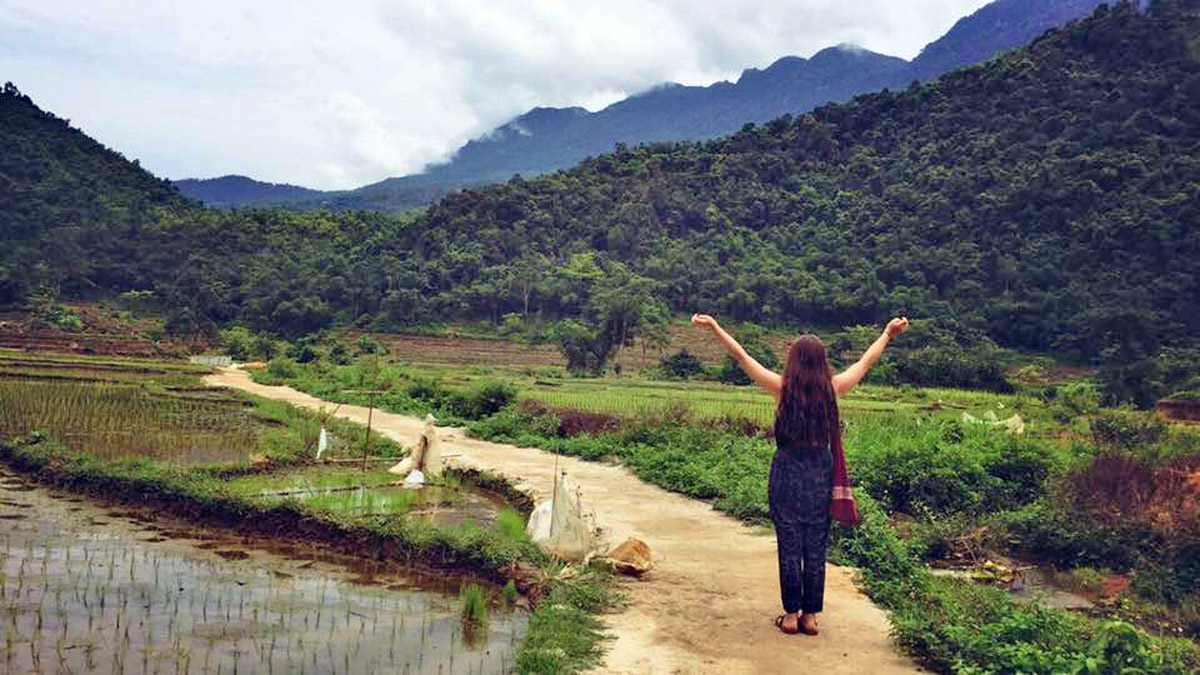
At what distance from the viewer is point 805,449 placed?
218 inches

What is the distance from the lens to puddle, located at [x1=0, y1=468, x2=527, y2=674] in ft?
19.0

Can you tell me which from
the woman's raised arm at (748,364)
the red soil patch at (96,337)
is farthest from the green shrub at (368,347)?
the woman's raised arm at (748,364)

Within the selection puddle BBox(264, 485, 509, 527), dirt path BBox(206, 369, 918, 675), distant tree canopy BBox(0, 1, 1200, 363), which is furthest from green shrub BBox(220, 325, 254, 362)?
dirt path BBox(206, 369, 918, 675)

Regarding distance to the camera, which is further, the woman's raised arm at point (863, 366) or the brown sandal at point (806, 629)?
the brown sandal at point (806, 629)

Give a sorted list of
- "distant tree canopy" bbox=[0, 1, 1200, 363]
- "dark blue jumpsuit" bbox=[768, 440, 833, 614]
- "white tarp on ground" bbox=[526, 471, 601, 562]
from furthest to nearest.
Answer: "distant tree canopy" bbox=[0, 1, 1200, 363] < "white tarp on ground" bbox=[526, 471, 601, 562] < "dark blue jumpsuit" bbox=[768, 440, 833, 614]

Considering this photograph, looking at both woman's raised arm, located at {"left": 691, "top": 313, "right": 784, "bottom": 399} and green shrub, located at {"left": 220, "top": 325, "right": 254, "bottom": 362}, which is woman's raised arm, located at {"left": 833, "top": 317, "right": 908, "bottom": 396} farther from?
green shrub, located at {"left": 220, "top": 325, "right": 254, "bottom": 362}

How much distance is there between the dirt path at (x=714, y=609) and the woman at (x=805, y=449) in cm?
45

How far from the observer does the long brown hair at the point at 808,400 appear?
546cm

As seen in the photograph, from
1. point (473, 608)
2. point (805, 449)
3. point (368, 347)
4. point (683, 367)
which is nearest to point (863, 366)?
point (805, 449)

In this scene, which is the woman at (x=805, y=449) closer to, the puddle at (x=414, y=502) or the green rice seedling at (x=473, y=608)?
the green rice seedling at (x=473, y=608)

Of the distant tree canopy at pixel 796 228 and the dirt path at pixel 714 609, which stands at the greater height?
the distant tree canopy at pixel 796 228

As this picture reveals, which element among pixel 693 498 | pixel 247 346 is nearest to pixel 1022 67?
pixel 247 346

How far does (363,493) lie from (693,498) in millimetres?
4217

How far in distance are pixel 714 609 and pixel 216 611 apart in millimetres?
3768
